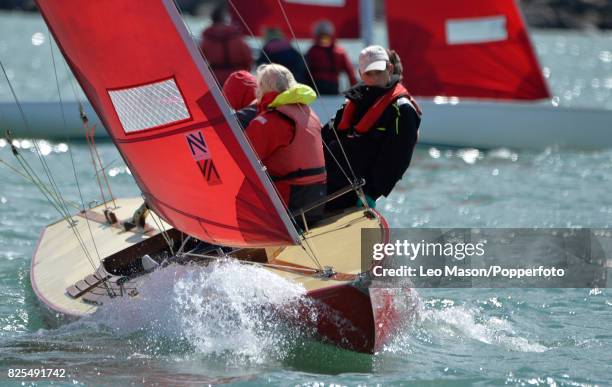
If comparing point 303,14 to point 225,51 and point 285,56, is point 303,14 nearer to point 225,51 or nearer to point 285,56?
point 285,56

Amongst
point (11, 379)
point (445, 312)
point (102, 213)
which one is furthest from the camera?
point (102, 213)

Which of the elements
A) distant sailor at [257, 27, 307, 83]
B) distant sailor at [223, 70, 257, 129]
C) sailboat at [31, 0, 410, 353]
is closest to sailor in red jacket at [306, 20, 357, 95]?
distant sailor at [257, 27, 307, 83]

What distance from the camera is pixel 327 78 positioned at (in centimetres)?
1012

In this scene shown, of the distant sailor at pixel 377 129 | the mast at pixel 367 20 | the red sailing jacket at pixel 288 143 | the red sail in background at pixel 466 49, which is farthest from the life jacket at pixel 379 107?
the mast at pixel 367 20

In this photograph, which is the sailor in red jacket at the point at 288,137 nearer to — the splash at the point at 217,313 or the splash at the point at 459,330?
the splash at the point at 217,313

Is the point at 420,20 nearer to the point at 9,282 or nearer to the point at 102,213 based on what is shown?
the point at 102,213

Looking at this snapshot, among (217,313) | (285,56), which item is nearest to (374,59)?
(217,313)

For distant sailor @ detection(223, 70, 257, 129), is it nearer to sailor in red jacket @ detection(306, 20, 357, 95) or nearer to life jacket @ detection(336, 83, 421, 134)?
life jacket @ detection(336, 83, 421, 134)

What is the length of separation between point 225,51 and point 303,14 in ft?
5.69

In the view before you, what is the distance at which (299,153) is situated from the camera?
461 cm

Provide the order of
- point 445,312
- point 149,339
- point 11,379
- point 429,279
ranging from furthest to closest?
point 429,279
point 445,312
point 149,339
point 11,379

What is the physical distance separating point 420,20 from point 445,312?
613 cm

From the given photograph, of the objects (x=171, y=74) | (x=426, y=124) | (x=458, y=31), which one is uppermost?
(x=171, y=74)

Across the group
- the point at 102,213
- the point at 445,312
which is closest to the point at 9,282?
the point at 102,213
